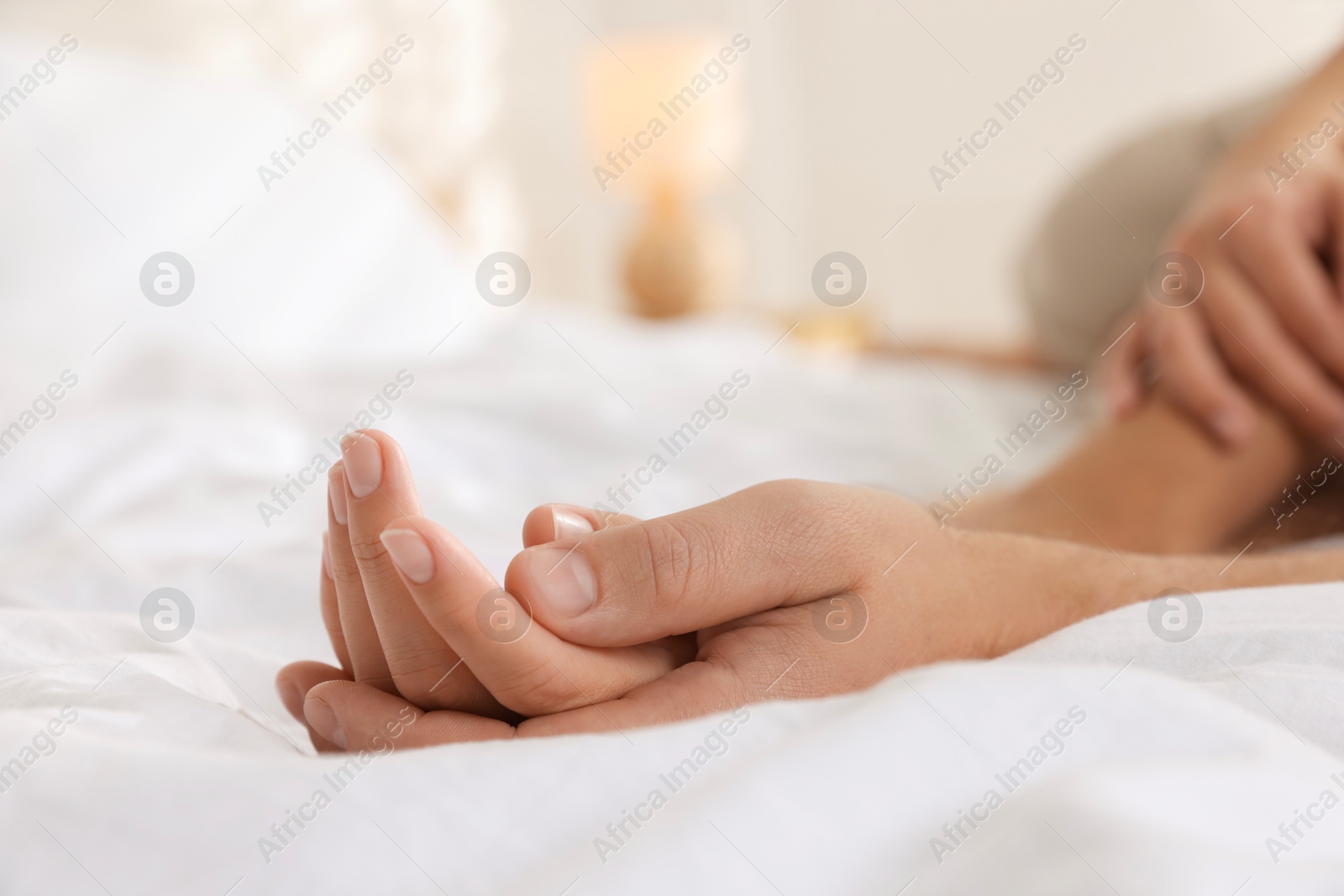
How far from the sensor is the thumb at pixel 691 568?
0.36 meters

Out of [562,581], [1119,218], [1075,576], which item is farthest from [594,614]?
[1119,218]

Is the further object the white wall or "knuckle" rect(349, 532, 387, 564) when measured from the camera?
the white wall

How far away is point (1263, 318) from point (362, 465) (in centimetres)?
70

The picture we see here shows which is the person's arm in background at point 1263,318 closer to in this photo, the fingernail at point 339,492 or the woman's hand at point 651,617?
the woman's hand at point 651,617

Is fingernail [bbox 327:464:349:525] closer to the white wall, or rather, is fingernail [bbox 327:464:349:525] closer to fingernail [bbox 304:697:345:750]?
fingernail [bbox 304:697:345:750]

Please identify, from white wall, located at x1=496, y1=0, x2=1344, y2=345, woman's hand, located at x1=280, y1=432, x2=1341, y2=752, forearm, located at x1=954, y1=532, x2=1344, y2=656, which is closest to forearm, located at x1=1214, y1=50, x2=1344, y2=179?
forearm, located at x1=954, y1=532, x2=1344, y2=656

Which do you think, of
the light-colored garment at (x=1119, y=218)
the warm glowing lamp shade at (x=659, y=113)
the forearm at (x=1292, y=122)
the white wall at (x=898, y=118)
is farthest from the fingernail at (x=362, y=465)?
the warm glowing lamp shade at (x=659, y=113)

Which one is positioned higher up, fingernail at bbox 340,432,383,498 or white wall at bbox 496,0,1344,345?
white wall at bbox 496,0,1344,345

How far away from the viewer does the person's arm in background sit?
29.2 inches

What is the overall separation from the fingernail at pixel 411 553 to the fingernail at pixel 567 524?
0.07m

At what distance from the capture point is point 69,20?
179 cm

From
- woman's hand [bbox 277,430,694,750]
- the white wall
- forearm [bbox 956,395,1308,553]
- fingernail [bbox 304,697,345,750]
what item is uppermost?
the white wall

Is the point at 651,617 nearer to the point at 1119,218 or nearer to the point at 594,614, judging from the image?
the point at 594,614

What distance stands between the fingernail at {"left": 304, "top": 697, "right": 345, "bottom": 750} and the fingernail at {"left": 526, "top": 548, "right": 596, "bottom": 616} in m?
0.09
